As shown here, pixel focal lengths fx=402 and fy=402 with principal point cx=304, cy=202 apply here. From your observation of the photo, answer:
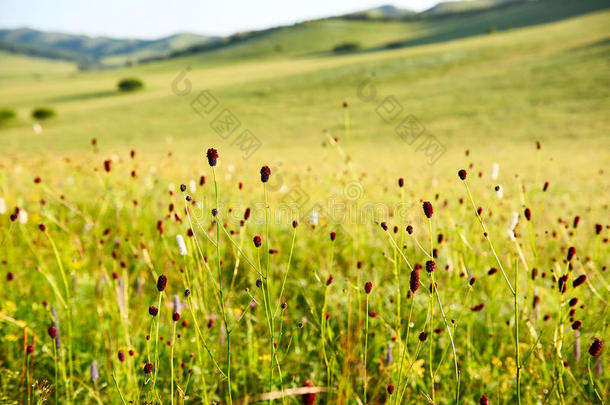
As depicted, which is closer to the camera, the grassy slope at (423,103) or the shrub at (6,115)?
the grassy slope at (423,103)

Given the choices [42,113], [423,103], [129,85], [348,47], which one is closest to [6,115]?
[42,113]

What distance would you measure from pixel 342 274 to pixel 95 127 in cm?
3075

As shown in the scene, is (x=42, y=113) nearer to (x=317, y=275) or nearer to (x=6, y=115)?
(x=6, y=115)

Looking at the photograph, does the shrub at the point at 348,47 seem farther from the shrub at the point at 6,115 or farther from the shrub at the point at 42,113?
the shrub at the point at 6,115

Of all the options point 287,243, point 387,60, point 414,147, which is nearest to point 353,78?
point 387,60

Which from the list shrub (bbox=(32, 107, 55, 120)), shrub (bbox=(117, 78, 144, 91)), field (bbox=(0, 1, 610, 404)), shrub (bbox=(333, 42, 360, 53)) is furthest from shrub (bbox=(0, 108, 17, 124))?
shrub (bbox=(333, 42, 360, 53))

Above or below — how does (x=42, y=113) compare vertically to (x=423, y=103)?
above

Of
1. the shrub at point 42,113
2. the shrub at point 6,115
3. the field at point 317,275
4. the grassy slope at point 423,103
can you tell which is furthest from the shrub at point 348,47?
the field at point 317,275

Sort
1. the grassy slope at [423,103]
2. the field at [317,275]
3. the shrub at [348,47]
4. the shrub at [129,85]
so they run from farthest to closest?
the shrub at [348,47] < the shrub at [129,85] < the grassy slope at [423,103] < the field at [317,275]

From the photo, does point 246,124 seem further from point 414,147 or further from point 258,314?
point 258,314

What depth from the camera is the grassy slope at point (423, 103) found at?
21.0 m

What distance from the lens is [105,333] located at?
8.80ft

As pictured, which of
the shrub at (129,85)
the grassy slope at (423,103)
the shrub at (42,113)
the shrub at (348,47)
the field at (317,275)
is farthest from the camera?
the shrub at (348,47)

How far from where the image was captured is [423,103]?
Answer: 2628 centimetres
